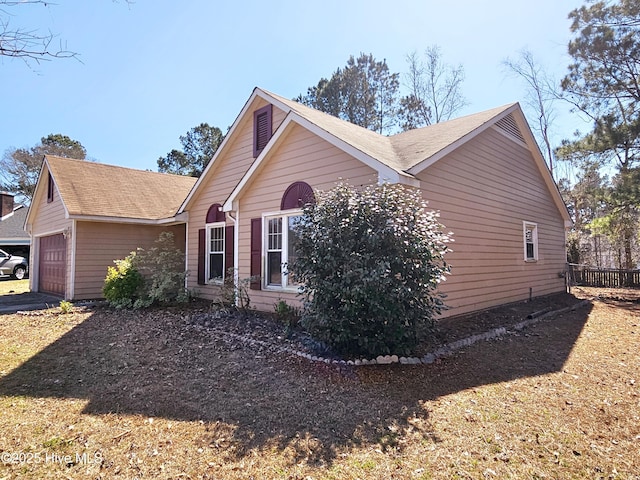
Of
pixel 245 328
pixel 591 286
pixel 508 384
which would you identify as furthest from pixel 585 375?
pixel 591 286

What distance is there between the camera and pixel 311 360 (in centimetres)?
522

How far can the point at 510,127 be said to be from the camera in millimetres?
10062

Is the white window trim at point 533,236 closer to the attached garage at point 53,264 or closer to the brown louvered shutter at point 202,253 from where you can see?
the brown louvered shutter at point 202,253

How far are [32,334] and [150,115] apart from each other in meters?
7.50

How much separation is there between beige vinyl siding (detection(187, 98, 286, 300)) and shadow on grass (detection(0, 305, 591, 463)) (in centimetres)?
455

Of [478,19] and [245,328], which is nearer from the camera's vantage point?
[245,328]

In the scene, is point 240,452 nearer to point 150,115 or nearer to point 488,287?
point 488,287

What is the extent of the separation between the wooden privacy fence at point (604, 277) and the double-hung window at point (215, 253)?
1297 centimetres

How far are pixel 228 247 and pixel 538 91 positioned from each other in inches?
900

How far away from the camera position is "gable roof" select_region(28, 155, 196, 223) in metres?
11.9

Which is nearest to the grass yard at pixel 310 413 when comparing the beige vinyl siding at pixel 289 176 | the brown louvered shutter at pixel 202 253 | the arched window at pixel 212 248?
the beige vinyl siding at pixel 289 176

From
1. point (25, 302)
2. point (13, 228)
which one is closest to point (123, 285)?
point (25, 302)

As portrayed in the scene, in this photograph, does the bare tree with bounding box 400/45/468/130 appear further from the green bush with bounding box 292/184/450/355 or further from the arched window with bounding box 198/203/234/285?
the green bush with bounding box 292/184/450/355

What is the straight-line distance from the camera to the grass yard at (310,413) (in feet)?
9.24
